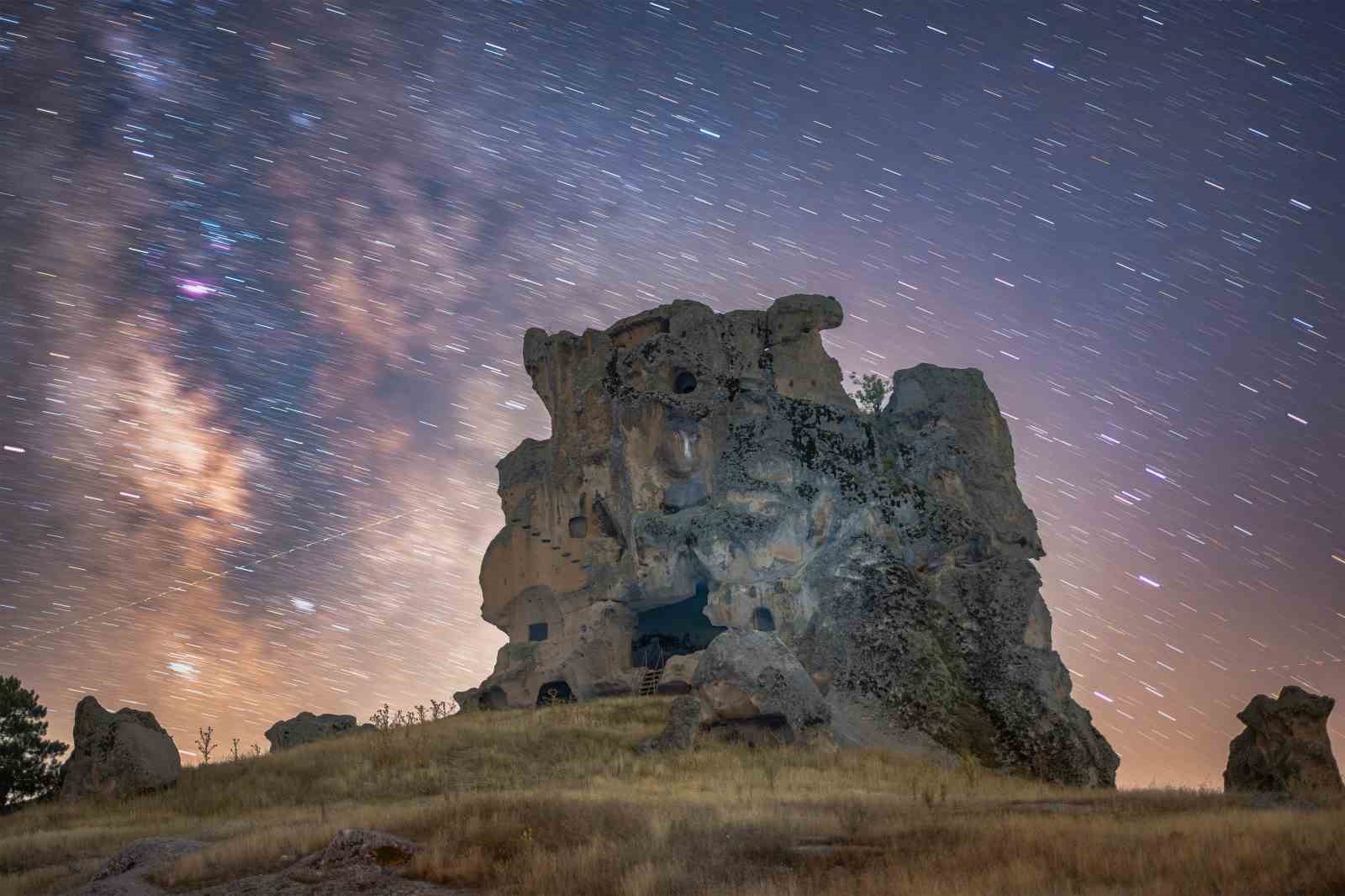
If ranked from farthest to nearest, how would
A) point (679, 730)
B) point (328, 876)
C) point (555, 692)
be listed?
point (555, 692), point (679, 730), point (328, 876)

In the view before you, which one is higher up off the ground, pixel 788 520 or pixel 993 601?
pixel 788 520

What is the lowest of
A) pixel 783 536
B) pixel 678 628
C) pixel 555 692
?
pixel 555 692

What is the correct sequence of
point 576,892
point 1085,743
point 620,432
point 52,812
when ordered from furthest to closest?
point 620,432
point 1085,743
point 52,812
point 576,892

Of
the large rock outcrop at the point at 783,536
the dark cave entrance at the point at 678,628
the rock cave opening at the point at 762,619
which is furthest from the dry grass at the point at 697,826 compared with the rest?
the dark cave entrance at the point at 678,628

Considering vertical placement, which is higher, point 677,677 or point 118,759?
point 677,677

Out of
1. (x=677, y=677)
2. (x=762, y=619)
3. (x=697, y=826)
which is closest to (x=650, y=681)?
(x=677, y=677)

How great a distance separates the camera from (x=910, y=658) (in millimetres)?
27750

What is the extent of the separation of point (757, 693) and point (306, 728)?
61.4 feet

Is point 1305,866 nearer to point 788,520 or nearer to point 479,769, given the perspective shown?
point 479,769

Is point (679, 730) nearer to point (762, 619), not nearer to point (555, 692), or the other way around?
point (762, 619)

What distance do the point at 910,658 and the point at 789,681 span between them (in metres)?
5.60

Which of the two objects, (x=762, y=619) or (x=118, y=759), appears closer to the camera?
(x=118, y=759)

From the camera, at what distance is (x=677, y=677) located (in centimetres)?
3080

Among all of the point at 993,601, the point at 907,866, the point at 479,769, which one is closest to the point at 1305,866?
the point at 907,866
